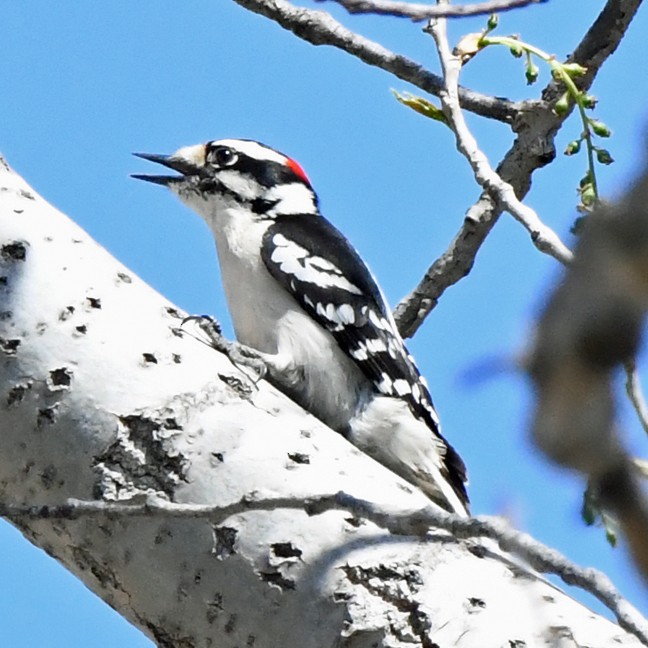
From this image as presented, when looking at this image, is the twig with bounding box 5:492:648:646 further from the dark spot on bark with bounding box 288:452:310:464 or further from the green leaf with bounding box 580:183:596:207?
the green leaf with bounding box 580:183:596:207

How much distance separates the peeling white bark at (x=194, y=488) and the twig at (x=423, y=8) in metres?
0.74

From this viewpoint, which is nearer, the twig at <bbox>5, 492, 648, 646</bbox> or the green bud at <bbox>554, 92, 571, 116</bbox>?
the twig at <bbox>5, 492, 648, 646</bbox>

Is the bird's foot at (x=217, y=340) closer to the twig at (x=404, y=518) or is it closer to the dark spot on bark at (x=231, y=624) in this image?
the twig at (x=404, y=518)

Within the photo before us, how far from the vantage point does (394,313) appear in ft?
12.1

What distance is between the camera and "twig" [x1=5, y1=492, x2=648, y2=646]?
1347 mm

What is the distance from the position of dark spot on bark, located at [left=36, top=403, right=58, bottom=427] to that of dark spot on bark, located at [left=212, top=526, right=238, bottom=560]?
1.25ft

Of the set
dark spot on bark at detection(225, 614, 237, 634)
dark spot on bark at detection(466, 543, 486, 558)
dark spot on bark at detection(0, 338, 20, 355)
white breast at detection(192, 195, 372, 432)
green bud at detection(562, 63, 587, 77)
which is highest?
green bud at detection(562, 63, 587, 77)

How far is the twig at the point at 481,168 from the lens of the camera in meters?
2.12

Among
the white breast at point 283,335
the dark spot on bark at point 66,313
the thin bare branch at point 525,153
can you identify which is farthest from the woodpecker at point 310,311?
the dark spot on bark at point 66,313

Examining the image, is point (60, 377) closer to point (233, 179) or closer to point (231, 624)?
point (231, 624)

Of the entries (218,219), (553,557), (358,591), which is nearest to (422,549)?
(358,591)

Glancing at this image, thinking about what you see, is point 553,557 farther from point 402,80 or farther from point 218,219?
point 218,219

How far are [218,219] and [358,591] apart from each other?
2683mm

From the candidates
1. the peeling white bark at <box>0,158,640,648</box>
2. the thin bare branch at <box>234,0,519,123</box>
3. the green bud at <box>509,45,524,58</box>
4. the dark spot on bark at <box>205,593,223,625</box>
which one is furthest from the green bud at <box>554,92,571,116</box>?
the dark spot on bark at <box>205,593,223,625</box>
